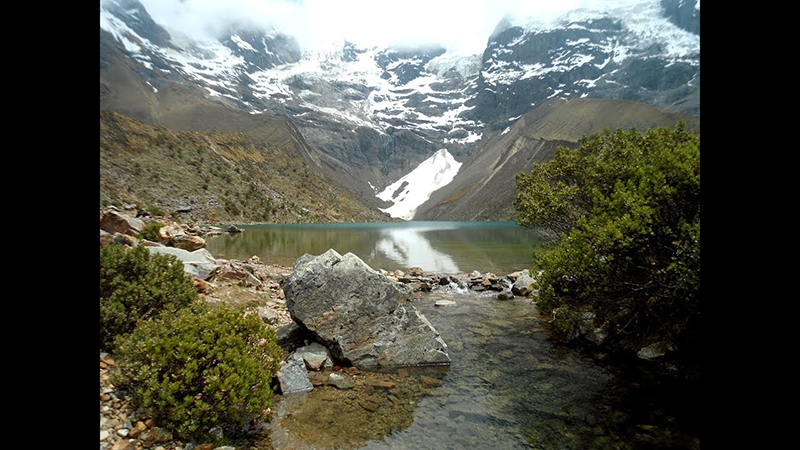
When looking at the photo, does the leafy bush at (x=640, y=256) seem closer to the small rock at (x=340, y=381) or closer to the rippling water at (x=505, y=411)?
the rippling water at (x=505, y=411)

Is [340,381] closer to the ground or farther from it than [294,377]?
closer to the ground

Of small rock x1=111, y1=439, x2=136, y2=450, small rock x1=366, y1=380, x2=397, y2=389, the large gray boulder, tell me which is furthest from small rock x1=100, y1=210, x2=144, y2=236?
small rock x1=111, y1=439, x2=136, y2=450

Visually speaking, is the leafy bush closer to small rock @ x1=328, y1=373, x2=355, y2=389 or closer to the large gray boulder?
the large gray boulder

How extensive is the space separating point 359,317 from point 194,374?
4.73 meters

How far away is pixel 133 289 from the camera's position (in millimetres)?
6879

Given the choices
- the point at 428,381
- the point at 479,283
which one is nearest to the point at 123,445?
the point at 428,381

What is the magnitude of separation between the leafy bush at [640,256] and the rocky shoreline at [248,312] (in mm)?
5166

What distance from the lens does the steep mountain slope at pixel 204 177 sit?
67.9 m

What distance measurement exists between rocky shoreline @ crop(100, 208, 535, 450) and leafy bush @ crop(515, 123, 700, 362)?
16.9 feet

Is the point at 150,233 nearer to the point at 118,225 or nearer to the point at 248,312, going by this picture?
the point at 118,225

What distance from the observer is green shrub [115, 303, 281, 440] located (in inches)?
191

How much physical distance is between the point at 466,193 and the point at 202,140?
4828 inches
